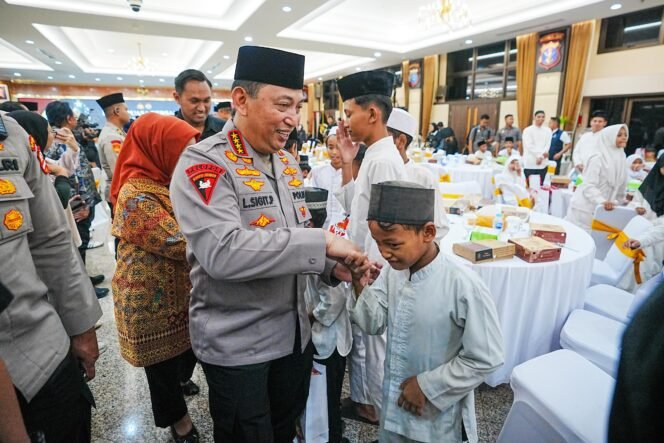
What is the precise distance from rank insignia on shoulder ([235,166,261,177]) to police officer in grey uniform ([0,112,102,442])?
561 millimetres

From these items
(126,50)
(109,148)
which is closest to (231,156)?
(109,148)

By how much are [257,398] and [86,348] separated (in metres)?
0.60

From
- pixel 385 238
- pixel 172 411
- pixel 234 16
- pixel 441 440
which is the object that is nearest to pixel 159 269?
pixel 172 411

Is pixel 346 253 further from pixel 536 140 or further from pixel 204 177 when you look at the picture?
pixel 536 140

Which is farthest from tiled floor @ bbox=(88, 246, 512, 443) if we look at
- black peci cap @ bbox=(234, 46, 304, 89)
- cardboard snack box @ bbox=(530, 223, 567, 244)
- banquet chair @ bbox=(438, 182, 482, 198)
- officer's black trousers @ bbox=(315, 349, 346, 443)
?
banquet chair @ bbox=(438, 182, 482, 198)

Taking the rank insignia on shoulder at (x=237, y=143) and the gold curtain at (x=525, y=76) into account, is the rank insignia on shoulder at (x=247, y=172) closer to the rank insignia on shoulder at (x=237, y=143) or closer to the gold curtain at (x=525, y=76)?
the rank insignia on shoulder at (x=237, y=143)

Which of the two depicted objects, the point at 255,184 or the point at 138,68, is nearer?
the point at 255,184

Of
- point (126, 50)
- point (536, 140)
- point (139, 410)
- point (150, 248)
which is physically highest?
point (126, 50)

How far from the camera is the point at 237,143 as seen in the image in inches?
42.8

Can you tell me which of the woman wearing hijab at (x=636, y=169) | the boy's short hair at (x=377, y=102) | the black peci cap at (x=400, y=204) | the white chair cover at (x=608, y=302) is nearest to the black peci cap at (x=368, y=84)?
the boy's short hair at (x=377, y=102)

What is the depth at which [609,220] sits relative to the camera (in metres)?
3.87

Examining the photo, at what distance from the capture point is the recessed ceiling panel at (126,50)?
1018 cm

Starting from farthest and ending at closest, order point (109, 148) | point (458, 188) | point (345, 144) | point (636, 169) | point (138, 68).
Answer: point (138, 68)
point (636, 169)
point (458, 188)
point (109, 148)
point (345, 144)

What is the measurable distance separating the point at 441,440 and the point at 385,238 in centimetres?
78
